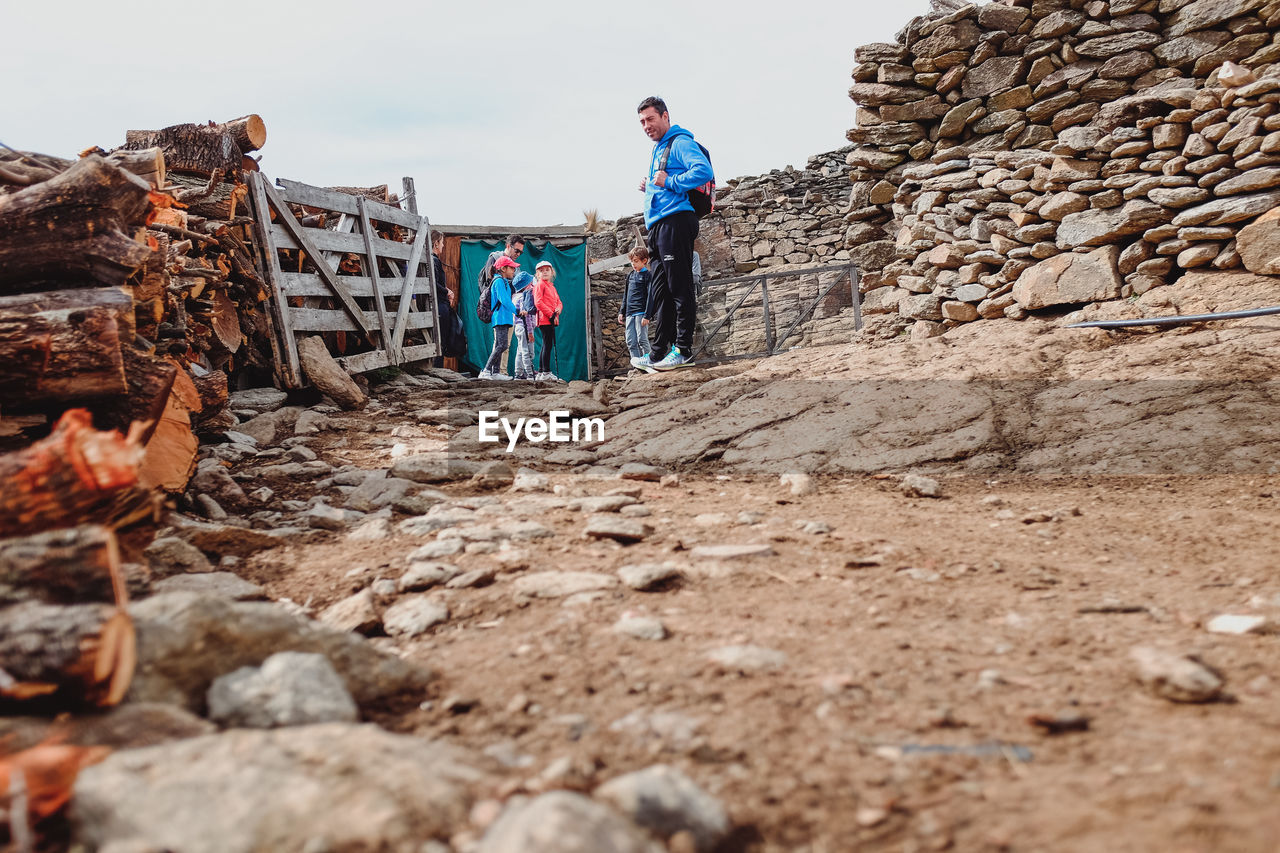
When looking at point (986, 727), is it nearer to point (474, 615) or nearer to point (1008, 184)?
point (474, 615)

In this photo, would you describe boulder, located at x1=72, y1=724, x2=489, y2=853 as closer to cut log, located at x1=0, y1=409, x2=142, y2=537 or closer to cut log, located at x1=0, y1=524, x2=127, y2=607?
cut log, located at x1=0, y1=524, x2=127, y2=607

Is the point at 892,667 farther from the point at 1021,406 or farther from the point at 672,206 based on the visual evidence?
the point at 672,206

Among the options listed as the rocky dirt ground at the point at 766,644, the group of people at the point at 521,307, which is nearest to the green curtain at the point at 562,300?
the group of people at the point at 521,307

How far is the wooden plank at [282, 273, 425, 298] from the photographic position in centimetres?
661

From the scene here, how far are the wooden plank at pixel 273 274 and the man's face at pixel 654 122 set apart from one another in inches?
134

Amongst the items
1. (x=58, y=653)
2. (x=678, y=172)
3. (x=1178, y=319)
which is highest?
(x=678, y=172)

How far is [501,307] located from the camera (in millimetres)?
9312

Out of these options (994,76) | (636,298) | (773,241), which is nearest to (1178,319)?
(994,76)

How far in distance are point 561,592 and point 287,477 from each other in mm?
2635

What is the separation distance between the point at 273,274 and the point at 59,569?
19.0 feet

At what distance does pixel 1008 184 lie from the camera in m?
4.89

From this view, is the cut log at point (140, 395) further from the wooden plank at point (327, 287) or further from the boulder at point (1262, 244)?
the boulder at point (1262, 244)

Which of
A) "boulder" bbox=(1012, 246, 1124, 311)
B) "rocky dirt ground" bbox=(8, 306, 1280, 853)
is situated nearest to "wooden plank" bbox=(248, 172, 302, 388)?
"rocky dirt ground" bbox=(8, 306, 1280, 853)

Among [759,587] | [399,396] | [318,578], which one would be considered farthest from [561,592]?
[399,396]
